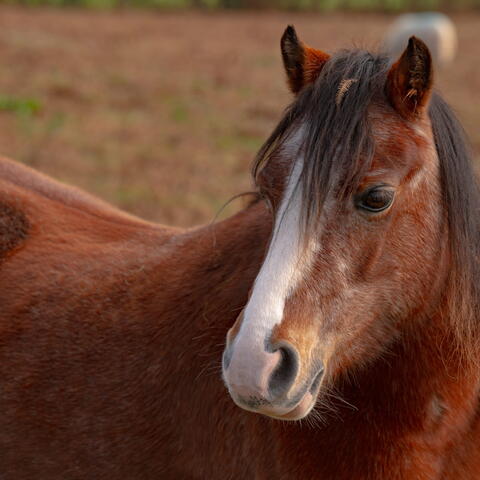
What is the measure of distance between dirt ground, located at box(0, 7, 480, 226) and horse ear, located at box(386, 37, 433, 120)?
1326 mm

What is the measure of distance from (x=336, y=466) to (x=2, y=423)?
1.66m

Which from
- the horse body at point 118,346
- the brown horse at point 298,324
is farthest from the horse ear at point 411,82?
the horse body at point 118,346

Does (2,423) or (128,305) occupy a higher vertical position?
(128,305)

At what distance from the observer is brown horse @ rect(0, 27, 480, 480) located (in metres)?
2.61

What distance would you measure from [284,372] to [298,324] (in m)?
0.15

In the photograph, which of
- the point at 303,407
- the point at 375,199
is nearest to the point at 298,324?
the point at 303,407

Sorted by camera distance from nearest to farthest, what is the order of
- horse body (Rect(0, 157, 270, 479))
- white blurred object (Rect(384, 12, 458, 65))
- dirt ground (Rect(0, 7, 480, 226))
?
horse body (Rect(0, 157, 270, 479))
dirt ground (Rect(0, 7, 480, 226))
white blurred object (Rect(384, 12, 458, 65))

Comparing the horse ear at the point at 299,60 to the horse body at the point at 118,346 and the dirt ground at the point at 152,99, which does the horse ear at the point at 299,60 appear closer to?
the horse body at the point at 118,346

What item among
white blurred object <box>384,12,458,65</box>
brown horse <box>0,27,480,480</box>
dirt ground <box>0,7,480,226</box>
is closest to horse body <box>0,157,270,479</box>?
brown horse <box>0,27,480,480</box>

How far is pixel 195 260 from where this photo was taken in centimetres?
369

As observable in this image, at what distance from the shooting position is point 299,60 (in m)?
2.97

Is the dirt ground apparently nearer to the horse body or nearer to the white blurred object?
the white blurred object

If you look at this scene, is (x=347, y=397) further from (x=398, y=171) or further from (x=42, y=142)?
(x=42, y=142)

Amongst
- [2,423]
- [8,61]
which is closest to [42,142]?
[8,61]
